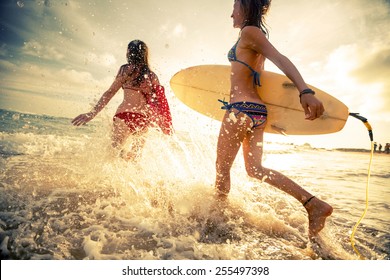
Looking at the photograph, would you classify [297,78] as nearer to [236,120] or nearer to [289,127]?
[236,120]

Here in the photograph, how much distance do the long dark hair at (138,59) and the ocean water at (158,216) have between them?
791 millimetres

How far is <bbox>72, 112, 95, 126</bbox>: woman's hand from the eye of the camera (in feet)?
9.53

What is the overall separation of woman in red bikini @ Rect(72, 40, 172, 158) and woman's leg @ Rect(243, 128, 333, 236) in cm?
150

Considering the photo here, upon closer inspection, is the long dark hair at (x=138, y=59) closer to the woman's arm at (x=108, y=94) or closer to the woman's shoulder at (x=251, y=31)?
the woman's arm at (x=108, y=94)

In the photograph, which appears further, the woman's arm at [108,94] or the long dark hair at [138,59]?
the long dark hair at [138,59]

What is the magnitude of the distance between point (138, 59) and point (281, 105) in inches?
78.4

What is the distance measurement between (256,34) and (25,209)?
249cm

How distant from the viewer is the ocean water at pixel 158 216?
172 centimetres

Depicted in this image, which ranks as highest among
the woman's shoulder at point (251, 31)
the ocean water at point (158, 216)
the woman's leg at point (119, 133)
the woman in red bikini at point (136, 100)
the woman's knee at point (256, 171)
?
the woman's shoulder at point (251, 31)

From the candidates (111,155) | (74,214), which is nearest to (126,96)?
(111,155)

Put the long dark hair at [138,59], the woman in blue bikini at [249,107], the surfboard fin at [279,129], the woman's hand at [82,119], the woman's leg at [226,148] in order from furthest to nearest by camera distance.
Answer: the long dark hair at [138,59] < the surfboard fin at [279,129] < the woman's hand at [82,119] < the woman's leg at [226,148] < the woman in blue bikini at [249,107]

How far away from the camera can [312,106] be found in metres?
1.80

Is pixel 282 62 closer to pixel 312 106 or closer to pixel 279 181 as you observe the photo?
pixel 312 106

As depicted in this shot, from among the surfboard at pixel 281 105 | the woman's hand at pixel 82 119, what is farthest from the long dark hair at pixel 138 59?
the surfboard at pixel 281 105
